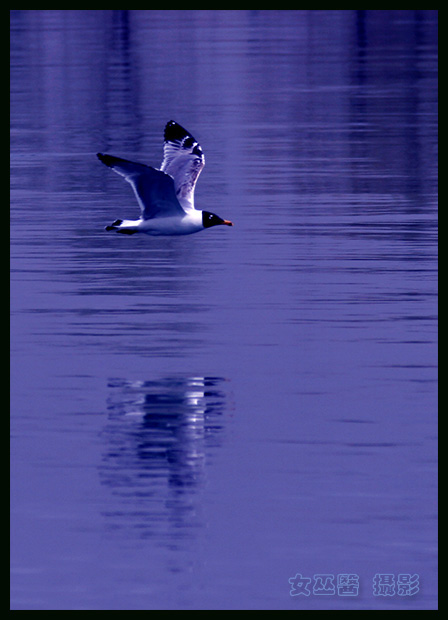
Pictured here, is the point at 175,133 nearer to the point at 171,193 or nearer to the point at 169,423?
the point at 171,193

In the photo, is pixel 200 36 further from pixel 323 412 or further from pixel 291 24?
pixel 323 412

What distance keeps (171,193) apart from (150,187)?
281mm

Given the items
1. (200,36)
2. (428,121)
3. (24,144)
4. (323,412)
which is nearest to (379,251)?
(323,412)

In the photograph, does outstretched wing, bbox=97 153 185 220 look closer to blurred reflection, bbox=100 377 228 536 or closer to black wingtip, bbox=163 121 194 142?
black wingtip, bbox=163 121 194 142

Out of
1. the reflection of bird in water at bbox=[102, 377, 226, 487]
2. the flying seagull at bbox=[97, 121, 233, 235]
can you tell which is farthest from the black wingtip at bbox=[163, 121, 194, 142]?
the reflection of bird in water at bbox=[102, 377, 226, 487]

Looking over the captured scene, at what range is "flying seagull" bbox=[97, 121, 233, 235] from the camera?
1731 centimetres

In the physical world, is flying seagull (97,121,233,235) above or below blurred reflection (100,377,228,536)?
above

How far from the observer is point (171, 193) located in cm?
1762

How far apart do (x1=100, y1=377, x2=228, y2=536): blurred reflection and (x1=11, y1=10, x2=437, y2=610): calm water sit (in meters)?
0.02

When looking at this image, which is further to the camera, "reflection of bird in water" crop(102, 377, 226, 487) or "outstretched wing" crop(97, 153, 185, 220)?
"outstretched wing" crop(97, 153, 185, 220)

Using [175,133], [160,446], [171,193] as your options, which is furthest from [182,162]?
[160,446]

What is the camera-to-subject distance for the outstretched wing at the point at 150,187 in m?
16.6

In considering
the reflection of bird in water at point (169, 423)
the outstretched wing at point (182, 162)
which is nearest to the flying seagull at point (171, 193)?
the outstretched wing at point (182, 162)
